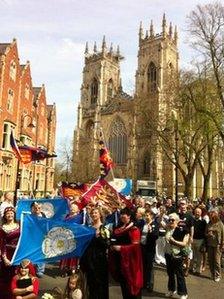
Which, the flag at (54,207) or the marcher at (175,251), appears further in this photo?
the flag at (54,207)

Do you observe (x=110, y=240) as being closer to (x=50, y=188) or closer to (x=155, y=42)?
(x=50, y=188)

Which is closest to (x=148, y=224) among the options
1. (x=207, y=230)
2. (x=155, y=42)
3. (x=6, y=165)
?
(x=207, y=230)

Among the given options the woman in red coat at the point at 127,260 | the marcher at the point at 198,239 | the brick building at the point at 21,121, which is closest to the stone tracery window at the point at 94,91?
the brick building at the point at 21,121

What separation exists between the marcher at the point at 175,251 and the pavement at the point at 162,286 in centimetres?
34

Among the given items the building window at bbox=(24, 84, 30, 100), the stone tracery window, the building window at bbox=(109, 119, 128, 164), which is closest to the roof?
the building window at bbox=(24, 84, 30, 100)

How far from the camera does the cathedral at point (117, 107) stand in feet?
228

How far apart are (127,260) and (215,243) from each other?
493 cm

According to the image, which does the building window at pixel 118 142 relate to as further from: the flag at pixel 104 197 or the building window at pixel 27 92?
the flag at pixel 104 197

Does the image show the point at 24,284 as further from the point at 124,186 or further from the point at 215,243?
the point at 124,186

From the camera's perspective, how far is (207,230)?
12.1 meters

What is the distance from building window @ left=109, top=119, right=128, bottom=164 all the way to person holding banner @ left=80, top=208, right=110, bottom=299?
7141 cm

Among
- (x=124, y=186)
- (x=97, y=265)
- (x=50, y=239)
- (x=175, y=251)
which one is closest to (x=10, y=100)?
(x=124, y=186)

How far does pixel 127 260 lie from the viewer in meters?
7.57

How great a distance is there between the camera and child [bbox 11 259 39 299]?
629cm
